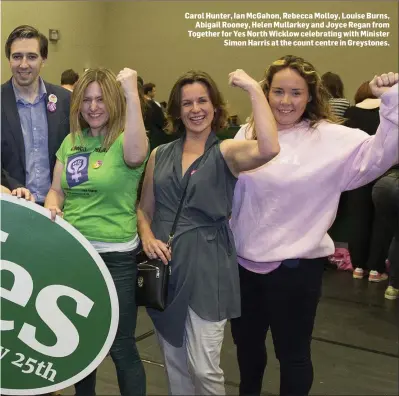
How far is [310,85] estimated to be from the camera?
74.6 inches

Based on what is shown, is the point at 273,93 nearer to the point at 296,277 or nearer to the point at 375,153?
the point at 375,153

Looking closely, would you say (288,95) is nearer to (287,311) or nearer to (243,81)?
(243,81)

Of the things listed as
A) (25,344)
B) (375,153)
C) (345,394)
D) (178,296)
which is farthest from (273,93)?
(345,394)

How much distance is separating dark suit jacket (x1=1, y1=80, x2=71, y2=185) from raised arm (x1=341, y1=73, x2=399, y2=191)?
3.48ft

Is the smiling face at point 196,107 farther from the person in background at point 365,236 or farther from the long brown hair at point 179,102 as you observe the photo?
the person in background at point 365,236

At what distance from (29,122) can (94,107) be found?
429 mm

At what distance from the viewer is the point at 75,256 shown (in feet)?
5.88

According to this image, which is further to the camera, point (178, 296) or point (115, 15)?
point (115, 15)

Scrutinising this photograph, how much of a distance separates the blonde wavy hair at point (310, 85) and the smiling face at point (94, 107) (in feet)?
1.66

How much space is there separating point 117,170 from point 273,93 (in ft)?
1.87

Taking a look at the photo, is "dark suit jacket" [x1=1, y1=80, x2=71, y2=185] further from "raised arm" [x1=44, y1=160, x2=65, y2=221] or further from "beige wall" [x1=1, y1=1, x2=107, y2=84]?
"beige wall" [x1=1, y1=1, x2=107, y2=84]

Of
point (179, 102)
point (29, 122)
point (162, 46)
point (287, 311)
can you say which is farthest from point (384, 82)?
point (162, 46)

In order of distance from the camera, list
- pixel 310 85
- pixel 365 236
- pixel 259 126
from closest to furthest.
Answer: pixel 259 126, pixel 310 85, pixel 365 236

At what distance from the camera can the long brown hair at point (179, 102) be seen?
74.0 inches
